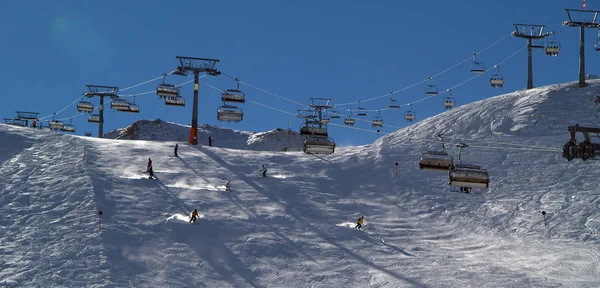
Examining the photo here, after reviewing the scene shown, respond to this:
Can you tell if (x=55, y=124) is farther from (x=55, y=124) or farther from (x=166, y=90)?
(x=166, y=90)

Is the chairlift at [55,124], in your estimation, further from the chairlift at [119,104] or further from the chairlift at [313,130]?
the chairlift at [313,130]

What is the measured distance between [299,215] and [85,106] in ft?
98.5

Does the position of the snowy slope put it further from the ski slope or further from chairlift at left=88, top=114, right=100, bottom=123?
the ski slope

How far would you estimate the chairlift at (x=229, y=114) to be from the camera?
41281 millimetres

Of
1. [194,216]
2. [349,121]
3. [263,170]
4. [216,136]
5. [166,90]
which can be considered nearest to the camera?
[194,216]

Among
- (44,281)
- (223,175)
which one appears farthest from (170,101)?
(44,281)

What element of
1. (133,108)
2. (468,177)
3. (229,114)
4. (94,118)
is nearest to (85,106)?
(133,108)

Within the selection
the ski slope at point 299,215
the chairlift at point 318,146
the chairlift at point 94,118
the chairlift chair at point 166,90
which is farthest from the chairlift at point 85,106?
the chairlift at point 318,146

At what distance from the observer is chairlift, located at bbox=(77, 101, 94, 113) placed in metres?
55.4

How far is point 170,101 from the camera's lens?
45.7 meters

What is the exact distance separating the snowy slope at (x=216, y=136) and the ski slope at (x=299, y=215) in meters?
45.2

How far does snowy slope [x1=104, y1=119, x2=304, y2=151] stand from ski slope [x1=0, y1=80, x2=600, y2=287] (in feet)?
148

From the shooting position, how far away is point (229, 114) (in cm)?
4141

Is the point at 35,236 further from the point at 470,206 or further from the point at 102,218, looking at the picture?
the point at 470,206
